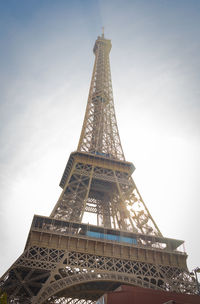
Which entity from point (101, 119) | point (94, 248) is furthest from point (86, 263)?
point (101, 119)

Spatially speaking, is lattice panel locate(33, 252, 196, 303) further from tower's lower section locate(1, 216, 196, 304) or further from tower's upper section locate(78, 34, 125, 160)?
tower's upper section locate(78, 34, 125, 160)

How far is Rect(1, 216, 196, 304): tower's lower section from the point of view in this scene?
22.2 meters

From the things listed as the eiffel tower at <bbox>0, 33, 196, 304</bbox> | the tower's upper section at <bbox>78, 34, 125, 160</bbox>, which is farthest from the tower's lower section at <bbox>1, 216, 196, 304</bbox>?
the tower's upper section at <bbox>78, 34, 125, 160</bbox>

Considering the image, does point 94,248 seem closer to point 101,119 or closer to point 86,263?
point 86,263

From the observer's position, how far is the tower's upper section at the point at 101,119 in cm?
3844

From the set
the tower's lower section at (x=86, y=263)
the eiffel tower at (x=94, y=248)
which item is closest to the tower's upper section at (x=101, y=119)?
the eiffel tower at (x=94, y=248)

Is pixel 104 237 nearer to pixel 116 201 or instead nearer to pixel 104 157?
pixel 116 201

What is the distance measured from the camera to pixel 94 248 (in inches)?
1016

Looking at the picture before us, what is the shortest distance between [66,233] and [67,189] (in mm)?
7675

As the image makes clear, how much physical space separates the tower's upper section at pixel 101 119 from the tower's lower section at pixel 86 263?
41.8 feet

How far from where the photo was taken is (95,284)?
88.9ft

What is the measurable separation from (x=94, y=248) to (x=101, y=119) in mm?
21823

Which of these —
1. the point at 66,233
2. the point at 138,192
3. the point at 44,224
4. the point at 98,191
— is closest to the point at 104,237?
the point at 66,233

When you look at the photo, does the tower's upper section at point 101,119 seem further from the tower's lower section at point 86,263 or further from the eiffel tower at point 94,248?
the tower's lower section at point 86,263
